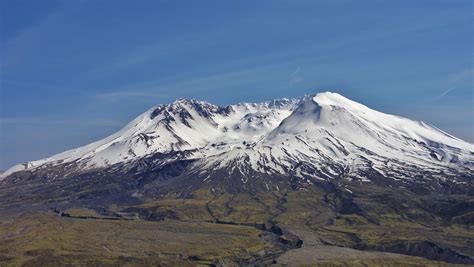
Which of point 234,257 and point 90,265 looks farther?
point 234,257

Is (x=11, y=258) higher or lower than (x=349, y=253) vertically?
higher

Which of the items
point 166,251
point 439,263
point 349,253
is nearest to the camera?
point 439,263

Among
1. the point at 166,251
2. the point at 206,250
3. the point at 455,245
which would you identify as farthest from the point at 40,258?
the point at 455,245

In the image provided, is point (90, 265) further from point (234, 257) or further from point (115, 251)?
point (234, 257)

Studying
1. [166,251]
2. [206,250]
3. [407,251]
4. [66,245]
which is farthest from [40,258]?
[407,251]

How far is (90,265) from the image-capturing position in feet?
551

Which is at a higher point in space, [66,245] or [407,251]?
[66,245]

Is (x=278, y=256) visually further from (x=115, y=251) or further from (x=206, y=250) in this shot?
(x=115, y=251)

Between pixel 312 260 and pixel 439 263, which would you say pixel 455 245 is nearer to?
pixel 439 263

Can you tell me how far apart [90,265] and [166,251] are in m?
29.1

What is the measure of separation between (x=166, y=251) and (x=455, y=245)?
295 feet

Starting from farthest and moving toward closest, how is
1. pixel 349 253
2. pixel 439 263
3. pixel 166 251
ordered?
pixel 166 251 < pixel 349 253 < pixel 439 263

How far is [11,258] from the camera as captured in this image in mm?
175250

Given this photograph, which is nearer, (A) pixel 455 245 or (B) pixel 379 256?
(B) pixel 379 256
